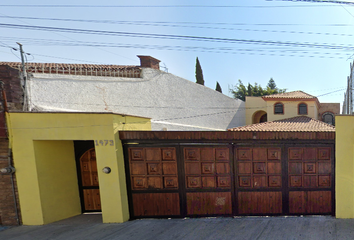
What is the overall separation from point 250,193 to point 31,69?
467 inches

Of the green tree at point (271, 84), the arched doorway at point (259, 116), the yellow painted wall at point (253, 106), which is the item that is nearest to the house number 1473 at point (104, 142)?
the yellow painted wall at point (253, 106)

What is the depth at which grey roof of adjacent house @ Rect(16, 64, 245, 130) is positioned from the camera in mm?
9750

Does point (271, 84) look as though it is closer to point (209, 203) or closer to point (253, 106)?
point (253, 106)

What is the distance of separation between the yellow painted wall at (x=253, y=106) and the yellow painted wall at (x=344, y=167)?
16.3 meters

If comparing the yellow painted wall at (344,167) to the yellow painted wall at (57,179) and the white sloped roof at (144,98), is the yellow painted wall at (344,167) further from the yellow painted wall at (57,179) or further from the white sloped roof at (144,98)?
the white sloped roof at (144,98)

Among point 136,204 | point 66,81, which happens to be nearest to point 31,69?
point 66,81

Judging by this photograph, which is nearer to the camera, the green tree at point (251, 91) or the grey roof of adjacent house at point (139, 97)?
the grey roof of adjacent house at point (139, 97)

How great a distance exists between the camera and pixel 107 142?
4.62 metres

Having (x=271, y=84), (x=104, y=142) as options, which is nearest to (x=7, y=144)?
(x=104, y=142)

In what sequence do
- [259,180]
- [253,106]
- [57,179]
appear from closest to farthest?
[259,180]
[57,179]
[253,106]

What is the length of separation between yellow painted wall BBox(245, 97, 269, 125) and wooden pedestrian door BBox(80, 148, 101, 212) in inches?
716

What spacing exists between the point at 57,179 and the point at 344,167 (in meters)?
7.24

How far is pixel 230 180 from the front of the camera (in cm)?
478

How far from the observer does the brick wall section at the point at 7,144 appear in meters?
4.84
